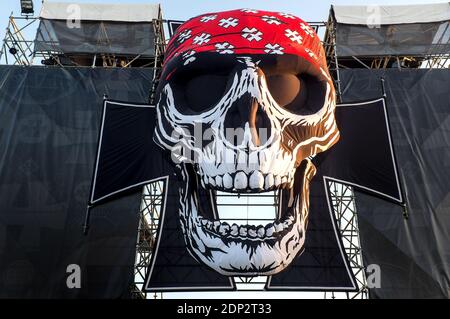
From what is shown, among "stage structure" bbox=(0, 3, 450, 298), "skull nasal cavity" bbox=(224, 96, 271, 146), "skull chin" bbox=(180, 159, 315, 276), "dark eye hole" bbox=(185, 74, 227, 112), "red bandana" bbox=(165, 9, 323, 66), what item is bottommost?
"skull chin" bbox=(180, 159, 315, 276)

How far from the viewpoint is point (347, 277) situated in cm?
726

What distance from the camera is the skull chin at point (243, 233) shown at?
5027 millimetres

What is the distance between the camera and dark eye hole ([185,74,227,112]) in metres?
5.41

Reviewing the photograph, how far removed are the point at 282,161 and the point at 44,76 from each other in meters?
7.18

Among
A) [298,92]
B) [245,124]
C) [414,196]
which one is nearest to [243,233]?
[245,124]

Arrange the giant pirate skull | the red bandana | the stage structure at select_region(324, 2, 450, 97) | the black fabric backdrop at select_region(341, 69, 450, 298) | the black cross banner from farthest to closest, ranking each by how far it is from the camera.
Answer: the stage structure at select_region(324, 2, 450, 97)
the black fabric backdrop at select_region(341, 69, 450, 298)
the black cross banner
the red bandana
the giant pirate skull

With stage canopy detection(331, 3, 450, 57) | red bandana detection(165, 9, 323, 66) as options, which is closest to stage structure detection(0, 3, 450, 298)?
stage canopy detection(331, 3, 450, 57)

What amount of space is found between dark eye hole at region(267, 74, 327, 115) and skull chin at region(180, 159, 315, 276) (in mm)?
633

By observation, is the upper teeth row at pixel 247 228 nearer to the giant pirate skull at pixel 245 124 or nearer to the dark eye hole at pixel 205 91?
the giant pirate skull at pixel 245 124

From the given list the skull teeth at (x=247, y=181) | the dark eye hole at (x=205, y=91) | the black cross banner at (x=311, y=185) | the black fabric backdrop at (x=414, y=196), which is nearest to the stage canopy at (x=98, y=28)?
the black cross banner at (x=311, y=185)

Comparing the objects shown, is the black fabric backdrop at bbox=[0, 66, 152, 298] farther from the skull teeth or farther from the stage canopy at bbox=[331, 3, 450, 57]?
the stage canopy at bbox=[331, 3, 450, 57]

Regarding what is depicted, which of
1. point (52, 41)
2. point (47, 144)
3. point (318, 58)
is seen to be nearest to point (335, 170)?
point (318, 58)

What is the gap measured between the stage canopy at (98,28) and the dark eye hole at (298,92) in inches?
254
